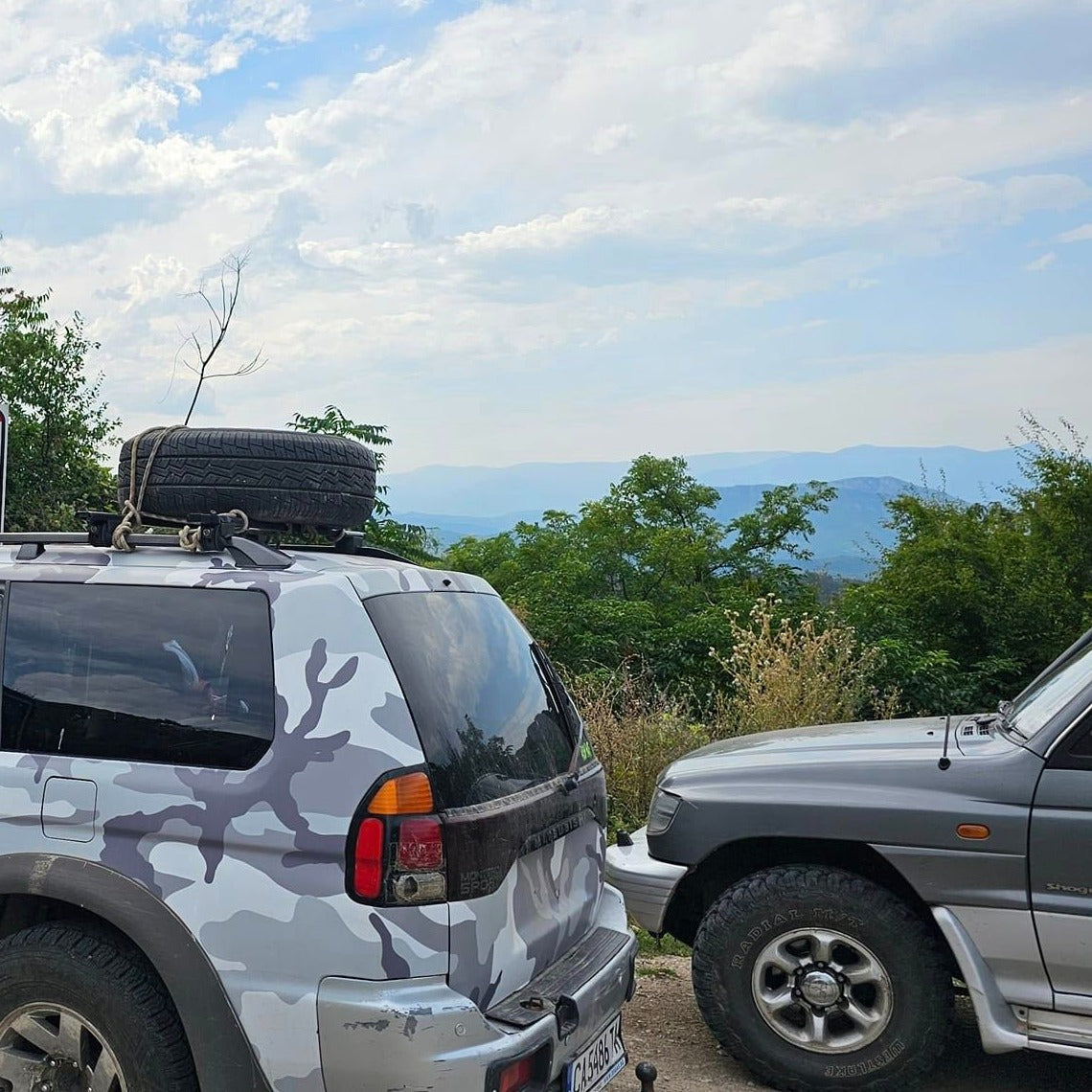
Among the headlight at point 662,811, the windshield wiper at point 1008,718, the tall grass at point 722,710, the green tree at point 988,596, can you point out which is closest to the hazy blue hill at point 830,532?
the green tree at point 988,596

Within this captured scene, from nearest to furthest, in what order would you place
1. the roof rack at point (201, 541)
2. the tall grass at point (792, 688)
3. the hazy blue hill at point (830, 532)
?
the roof rack at point (201, 541), the tall grass at point (792, 688), the hazy blue hill at point (830, 532)

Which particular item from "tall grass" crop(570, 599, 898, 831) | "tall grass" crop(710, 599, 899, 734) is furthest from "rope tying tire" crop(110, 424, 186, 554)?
"tall grass" crop(710, 599, 899, 734)

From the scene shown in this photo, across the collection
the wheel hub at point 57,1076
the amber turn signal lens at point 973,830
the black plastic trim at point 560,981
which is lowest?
the wheel hub at point 57,1076

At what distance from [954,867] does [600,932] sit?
127 centimetres

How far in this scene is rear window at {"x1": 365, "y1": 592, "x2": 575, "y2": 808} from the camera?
3197 mm

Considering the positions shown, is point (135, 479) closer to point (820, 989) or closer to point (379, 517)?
point (820, 989)

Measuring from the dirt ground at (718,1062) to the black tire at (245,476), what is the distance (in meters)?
2.32

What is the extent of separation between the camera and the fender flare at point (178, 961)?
3076 millimetres

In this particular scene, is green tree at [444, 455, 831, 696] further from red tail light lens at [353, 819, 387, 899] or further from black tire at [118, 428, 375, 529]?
red tail light lens at [353, 819, 387, 899]

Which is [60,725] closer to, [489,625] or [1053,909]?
[489,625]

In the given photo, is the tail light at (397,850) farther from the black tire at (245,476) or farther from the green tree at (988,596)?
the green tree at (988,596)

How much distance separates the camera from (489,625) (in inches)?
150

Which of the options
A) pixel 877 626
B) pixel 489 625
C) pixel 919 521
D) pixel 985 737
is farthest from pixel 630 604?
pixel 489 625

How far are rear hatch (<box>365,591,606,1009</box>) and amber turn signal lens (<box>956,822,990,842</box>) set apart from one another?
1.24m
